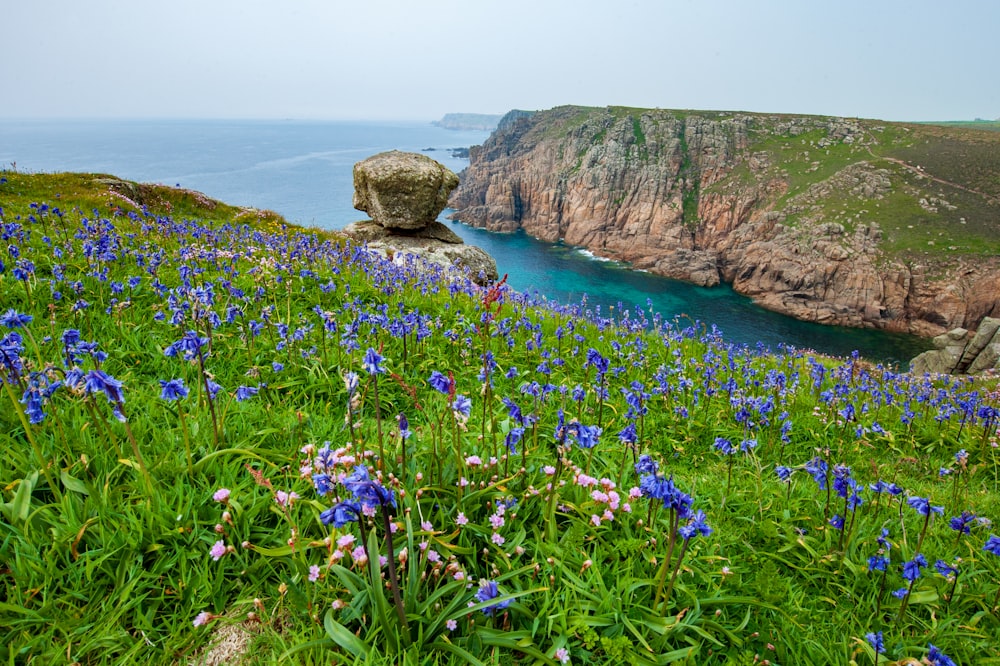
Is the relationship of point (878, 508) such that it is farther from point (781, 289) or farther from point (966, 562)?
point (781, 289)

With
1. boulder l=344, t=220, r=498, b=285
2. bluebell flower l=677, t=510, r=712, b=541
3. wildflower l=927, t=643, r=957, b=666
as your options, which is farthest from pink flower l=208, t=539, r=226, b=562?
boulder l=344, t=220, r=498, b=285

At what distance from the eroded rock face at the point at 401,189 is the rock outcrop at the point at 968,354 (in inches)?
1104

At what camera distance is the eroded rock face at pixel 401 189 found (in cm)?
2711

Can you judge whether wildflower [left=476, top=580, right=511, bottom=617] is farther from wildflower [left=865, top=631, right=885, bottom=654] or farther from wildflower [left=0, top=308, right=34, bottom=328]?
wildflower [left=0, top=308, right=34, bottom=328]

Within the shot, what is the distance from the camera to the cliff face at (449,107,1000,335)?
283 feet

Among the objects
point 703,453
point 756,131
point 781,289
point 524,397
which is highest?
point 756,131

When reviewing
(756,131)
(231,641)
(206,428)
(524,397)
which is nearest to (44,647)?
(231,641)

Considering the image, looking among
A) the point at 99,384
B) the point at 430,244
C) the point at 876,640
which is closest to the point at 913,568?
the point at 876,640

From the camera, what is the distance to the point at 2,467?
3.33 meters

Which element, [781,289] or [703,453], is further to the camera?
[781,289]

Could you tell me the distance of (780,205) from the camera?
11488cm

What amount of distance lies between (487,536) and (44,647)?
248 centimetres

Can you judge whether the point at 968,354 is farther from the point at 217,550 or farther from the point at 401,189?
the point at 217,550

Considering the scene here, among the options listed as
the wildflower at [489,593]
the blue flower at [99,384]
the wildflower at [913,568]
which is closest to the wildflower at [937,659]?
the wildflower at [913,568]
